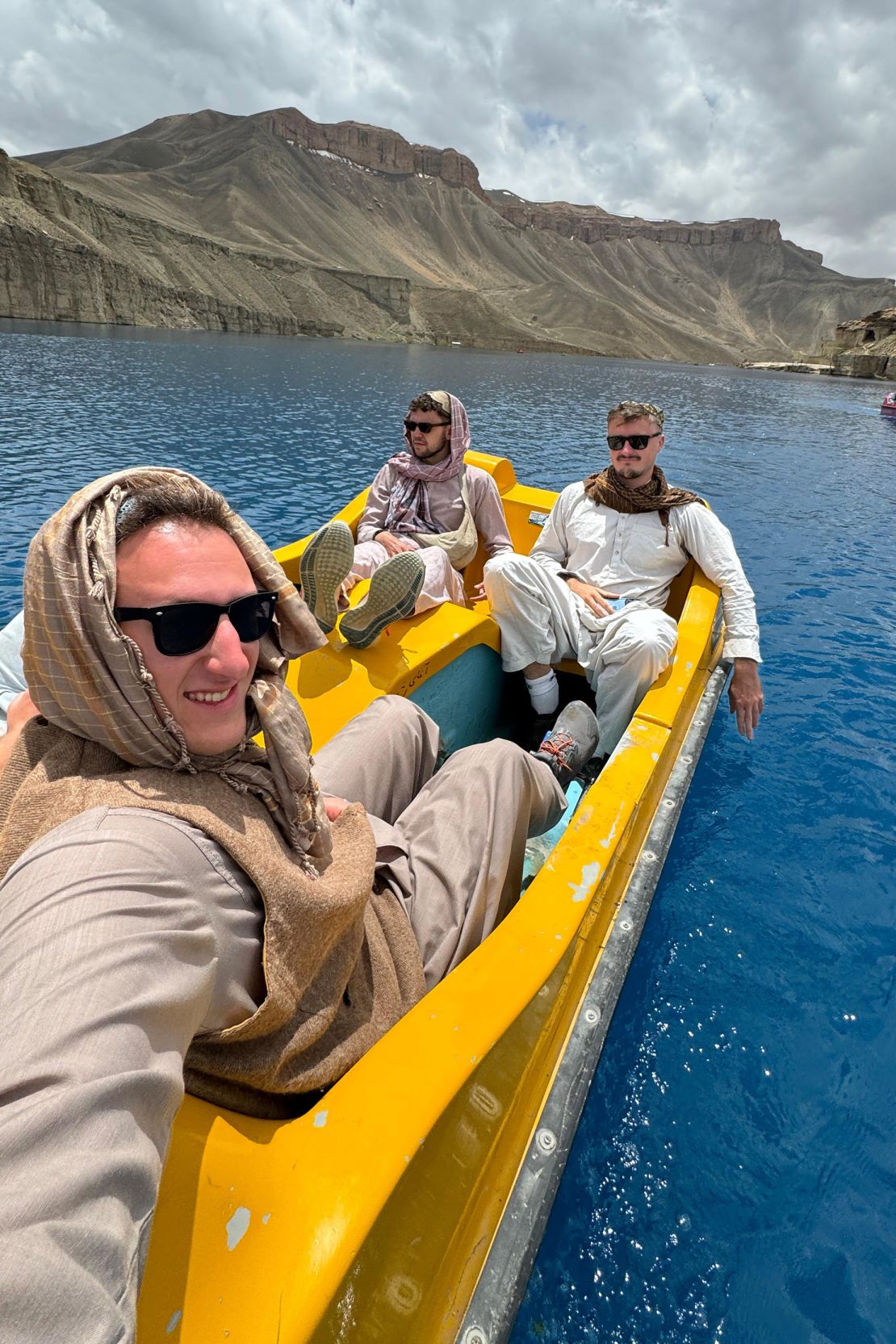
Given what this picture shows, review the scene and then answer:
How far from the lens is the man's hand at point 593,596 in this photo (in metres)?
3.57

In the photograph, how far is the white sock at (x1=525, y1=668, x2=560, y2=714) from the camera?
347 cm

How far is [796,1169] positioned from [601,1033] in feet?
3.37

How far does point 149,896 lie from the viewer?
86 centimetres

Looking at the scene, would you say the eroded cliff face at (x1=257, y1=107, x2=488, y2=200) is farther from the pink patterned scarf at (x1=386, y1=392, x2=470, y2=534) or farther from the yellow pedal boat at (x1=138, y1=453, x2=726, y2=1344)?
the yellow pedal boat at (x1=138, y1=453, x2=726, y2=1344)

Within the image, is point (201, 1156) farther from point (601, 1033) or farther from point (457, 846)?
point (601, 1033)

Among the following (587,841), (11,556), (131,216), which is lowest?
(11,556)

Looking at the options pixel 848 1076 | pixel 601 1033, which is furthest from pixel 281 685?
pixel 848 1076

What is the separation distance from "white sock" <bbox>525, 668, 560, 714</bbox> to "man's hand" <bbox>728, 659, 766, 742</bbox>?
3.01ft

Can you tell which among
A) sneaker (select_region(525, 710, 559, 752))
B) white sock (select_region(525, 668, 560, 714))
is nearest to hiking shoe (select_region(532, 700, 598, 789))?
white sock (select_region(525, 668, 560, 714))

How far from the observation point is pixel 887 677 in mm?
5711

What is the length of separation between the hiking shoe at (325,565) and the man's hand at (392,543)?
0.90m

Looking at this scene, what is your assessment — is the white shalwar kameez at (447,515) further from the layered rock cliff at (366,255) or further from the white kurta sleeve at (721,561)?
the layered rock cliff at (366,255)

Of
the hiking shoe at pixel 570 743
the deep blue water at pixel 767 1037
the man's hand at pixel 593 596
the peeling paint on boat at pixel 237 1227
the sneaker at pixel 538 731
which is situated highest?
the man's hand at pixel 593 596

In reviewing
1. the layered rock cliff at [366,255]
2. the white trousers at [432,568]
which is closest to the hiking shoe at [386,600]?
the white trousers at [432,568]
